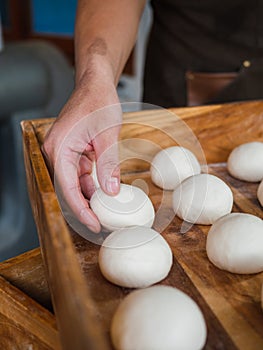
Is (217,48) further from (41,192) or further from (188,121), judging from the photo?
(41,192)

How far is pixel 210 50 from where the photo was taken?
1.36 m

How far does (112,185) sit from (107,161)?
0.04 m

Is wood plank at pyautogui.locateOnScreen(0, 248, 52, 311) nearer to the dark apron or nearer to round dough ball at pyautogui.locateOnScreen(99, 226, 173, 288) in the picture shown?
round dough ball at pyautogui.locateOnScreen(99, 226, 173, 288)

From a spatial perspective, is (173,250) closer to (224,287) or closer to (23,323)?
(224,287)

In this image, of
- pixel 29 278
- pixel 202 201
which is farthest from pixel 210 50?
pixel 29 278

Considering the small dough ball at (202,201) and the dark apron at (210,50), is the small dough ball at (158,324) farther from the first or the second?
the dark apron at (210,50)

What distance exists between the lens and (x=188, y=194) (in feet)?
2.87

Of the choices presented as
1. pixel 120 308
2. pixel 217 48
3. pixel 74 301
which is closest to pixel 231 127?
pixel 217 48

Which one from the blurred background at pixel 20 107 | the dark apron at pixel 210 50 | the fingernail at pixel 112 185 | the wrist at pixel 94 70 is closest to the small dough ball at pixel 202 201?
the fingernail at pixel 112 185

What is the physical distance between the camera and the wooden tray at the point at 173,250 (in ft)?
1.55

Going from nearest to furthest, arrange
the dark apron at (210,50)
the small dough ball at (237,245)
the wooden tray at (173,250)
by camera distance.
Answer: the wooden tray at (173,250), the small dough ball at (237,245), the dark apron at (210,50)

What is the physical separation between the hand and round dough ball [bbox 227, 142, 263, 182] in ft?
0.93

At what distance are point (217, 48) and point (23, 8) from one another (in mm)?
3186

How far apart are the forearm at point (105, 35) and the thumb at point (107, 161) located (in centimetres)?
16
